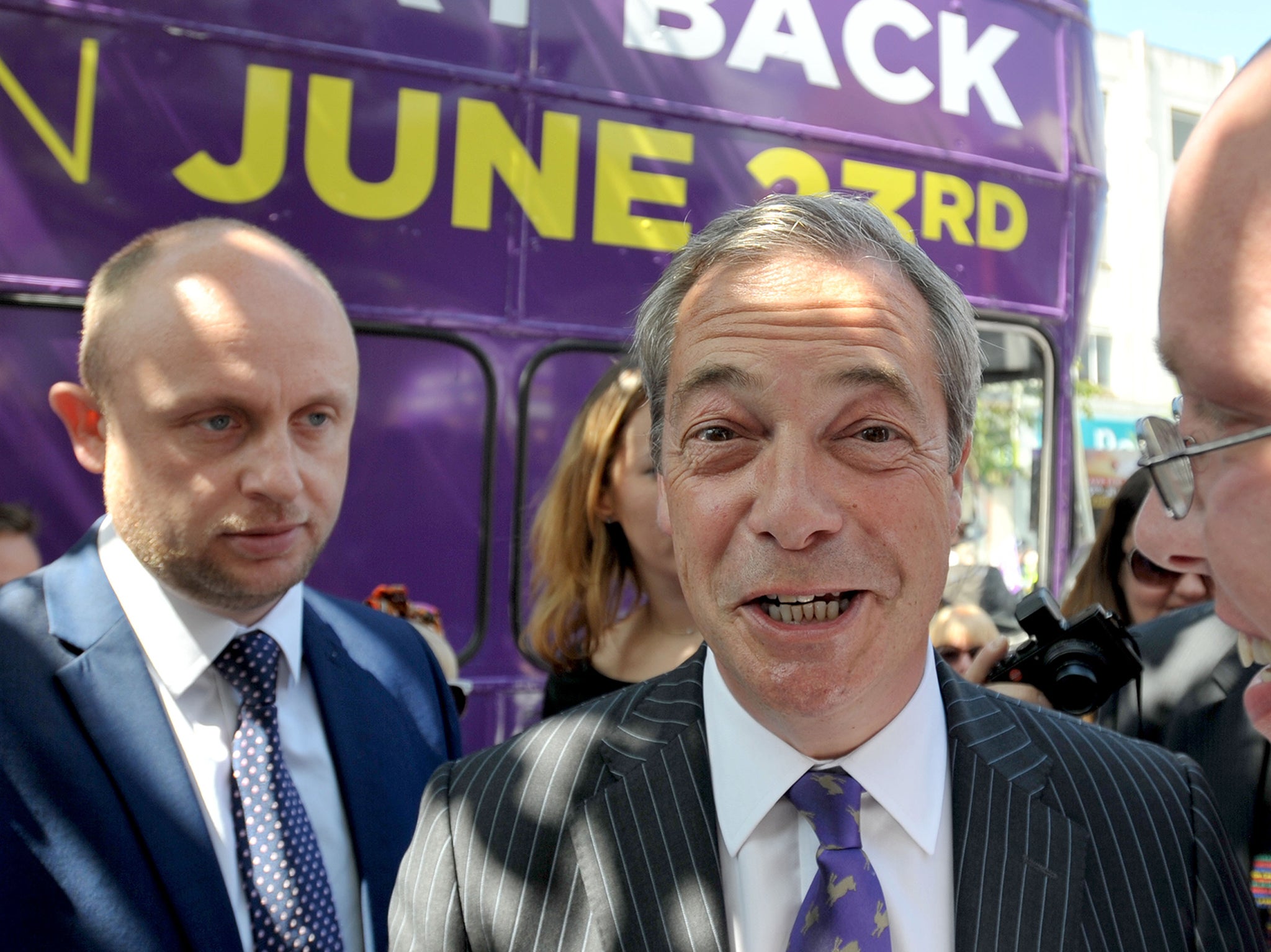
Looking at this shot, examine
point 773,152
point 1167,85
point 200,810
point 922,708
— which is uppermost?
point 1167,85

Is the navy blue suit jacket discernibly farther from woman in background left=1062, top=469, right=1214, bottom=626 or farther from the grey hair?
woman in background left=1062, top=469, right=1214, bottom=626

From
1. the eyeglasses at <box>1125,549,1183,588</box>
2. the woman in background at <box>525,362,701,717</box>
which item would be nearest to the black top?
the woman in background at <box>525,362,701,717</box>

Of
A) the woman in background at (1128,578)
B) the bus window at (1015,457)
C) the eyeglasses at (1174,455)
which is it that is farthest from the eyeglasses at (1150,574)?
the eyeglasses at (1174,455)

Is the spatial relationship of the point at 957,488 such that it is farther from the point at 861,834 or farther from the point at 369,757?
the point at 369,757

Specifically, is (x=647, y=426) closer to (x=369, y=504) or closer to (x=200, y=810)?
(x=369, y=504)

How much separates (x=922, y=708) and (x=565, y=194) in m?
2.85

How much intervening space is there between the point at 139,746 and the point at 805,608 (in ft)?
3.69

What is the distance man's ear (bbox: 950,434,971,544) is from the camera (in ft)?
5.10

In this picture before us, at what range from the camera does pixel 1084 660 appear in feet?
7.38

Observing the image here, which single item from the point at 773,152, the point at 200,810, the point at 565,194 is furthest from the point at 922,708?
the point at 773,152

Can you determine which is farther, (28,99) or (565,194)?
(565,194)

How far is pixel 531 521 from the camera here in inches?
151

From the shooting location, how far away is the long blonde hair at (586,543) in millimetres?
2906

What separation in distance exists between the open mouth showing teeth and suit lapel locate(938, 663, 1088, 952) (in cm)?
32
